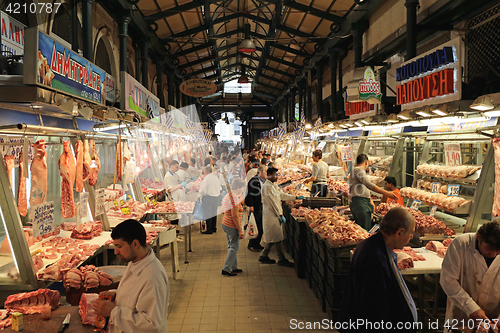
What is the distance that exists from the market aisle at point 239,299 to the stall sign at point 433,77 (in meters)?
4.13

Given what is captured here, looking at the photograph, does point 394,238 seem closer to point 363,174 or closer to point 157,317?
point 157,317

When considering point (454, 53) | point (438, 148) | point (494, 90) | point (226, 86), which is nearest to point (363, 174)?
point (438, 148)

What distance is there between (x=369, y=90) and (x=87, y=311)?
841 cm

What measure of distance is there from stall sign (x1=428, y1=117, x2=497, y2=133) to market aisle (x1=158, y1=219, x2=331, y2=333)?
12.4 feet

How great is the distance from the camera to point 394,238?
283 cm

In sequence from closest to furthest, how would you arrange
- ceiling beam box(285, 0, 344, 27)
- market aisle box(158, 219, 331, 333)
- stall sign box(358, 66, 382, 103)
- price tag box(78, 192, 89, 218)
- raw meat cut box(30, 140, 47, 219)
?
raw meat cut box(30, 140, 47, 219)
market aisle box(158, 219, 331, 333)
price tag box(78, 192, 89, 218)
stall sign box(358, 66, 382, 103)
ceiling beam box(285, 0, 344, 27)

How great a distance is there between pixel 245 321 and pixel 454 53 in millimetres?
5376

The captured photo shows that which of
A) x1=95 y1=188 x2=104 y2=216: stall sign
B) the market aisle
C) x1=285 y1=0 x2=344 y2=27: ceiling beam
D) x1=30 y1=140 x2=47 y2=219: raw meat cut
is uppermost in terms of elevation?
x1=285 y1=0 x2=344 y2=27: ceiling beam

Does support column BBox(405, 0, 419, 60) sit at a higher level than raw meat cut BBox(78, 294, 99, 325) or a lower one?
higher

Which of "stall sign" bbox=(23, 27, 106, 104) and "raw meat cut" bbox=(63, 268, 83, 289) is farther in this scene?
"stall sign" bbox=(23, 27, 106, 104)

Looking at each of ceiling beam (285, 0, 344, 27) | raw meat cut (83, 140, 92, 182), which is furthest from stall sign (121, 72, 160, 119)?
ceiling beam (285, 0, 344, 27)

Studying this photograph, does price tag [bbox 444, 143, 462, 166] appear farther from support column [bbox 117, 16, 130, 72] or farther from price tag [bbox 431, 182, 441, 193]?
support column [bbox 117, 16, 130, 72]

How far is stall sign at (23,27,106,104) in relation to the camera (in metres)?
4.62

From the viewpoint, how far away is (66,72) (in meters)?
5.52
